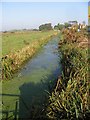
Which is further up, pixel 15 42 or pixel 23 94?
pixel 15 42

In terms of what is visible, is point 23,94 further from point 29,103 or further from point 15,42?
point 15,42

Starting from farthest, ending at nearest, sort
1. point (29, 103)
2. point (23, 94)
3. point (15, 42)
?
point (15, 42)
point (23, 94)
point (29, 103)

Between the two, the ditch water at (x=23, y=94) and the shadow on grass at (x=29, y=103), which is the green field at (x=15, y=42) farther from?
the shadow on grass at (x=29, y=103)

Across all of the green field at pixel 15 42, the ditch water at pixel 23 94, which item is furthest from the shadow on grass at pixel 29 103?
the green field at pixel 15 42

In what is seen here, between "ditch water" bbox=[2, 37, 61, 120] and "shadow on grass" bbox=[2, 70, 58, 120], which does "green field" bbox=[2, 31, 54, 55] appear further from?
"shadow on grass" bbox=[2, 70, 58, 120]

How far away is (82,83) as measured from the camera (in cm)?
773

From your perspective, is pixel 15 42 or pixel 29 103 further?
pixel 15 42

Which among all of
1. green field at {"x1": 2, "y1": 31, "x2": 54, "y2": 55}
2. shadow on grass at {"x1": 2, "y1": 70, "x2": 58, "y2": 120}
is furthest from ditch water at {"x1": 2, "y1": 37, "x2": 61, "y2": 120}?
green field at {"x1": 2, "y1": 31, "x2": 54, "y2": 55}

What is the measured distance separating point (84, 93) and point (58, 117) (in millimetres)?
1041

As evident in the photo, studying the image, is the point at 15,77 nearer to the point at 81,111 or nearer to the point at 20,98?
the point at 20,98

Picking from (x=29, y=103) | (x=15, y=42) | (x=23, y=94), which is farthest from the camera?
(x=15, y=42)

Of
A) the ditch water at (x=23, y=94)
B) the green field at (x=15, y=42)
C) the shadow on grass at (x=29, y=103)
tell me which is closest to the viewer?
the shadow on grass at (x=29, y=103)

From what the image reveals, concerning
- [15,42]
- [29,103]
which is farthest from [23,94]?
[15,42]

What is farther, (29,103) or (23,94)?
(23,94)
